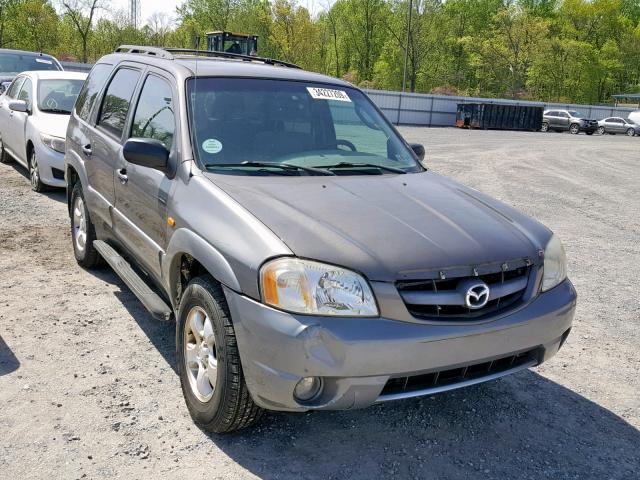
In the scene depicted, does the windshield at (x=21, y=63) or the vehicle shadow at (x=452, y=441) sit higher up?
the windshield at (x=21, y=63)

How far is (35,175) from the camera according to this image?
877 cm

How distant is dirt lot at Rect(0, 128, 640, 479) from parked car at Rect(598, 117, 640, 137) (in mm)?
39967

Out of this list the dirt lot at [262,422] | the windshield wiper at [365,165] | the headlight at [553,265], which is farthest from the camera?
the windshield wiper at [365,165]

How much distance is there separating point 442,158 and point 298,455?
592 inches

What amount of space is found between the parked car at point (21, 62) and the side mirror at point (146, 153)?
12146mm

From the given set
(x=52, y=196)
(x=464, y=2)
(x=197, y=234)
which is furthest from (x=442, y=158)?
(x=464, y=2)

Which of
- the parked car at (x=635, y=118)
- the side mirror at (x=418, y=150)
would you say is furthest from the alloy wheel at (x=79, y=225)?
the parked car at (x=635, y=118)

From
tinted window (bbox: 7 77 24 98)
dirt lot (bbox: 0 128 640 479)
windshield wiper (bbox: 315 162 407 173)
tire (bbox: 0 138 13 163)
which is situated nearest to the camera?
dirt lot (bbox: 0 128 640 479)

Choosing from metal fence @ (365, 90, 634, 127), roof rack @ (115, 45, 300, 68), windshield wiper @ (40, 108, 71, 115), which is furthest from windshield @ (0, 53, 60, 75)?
metal fence @ (365, 90, 634, 127)

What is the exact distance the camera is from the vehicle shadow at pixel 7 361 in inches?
147

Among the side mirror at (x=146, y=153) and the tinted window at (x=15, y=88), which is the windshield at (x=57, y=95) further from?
the side mirror at (x=146, y=153)

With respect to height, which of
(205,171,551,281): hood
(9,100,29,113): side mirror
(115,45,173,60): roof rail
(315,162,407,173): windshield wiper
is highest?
(115,45,173,60): roof rail

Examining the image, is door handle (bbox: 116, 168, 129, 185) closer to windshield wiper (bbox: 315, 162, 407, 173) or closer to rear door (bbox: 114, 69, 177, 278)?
rear door (bbox: 114, 69, 177, 278)

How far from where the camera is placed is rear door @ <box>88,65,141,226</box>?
4496mm
